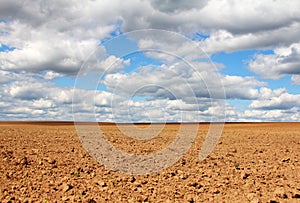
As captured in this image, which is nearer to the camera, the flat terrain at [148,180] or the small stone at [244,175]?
the flat terrain at [148,180]

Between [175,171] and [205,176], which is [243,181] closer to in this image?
[205,176]

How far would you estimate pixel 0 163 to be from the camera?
Result: 1088cm

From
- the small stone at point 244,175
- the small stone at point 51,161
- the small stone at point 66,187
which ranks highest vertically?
the small stone at point 51,161

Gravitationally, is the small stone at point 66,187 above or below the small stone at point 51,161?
below

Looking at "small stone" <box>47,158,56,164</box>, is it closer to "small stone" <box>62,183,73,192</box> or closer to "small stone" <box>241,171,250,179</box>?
"small stone" <box>62,183,73,192</box>

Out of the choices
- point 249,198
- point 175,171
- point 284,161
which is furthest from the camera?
point 284,161

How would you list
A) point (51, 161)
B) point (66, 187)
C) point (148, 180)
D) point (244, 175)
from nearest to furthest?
point (66, 187), point (148, 180), point (244, 175), point (51, 161)

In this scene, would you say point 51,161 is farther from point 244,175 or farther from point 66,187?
point 244,175

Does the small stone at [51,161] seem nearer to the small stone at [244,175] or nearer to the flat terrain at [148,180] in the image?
the flat terrain at [148,180]

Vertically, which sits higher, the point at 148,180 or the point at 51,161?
the point at 51,161

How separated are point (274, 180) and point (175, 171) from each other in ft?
8.50

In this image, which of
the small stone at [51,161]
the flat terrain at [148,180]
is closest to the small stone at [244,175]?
the flat terrain at [148,180]

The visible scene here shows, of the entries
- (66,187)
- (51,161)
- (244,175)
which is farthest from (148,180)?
(51,161)

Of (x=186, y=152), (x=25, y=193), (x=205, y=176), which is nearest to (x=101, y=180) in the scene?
(x=25, y=193)
